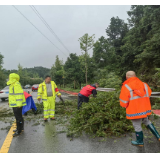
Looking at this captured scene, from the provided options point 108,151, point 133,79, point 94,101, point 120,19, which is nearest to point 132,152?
point 108,151

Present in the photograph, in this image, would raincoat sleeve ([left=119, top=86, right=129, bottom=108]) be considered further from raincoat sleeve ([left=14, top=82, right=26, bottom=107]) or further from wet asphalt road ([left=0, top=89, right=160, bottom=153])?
raincoat sleeve ([left=14, top=82, right=26, bottom=107])

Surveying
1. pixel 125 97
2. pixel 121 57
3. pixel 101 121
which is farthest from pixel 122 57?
pixel 125 97

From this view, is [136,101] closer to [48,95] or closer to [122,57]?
[48,95]

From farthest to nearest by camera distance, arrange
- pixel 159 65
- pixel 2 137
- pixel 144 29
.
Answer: pixel 144 29 → pixel 159 65 → pixel 2 137

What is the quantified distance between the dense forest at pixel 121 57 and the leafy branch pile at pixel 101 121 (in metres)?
7.18

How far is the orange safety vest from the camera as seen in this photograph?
3510mm

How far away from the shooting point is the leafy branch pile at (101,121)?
4523mm

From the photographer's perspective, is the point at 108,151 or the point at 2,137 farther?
the point at 2,137

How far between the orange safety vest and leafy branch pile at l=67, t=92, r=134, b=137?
3.51ft

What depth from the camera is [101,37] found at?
110ft

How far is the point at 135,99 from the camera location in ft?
11.6

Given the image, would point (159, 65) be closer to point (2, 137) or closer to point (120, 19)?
point (2, 137)

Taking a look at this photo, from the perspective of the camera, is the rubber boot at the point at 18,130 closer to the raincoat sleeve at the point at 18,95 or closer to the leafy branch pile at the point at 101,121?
the raincoat sleeve at the point at 18,95

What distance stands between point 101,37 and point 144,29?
9.81m
